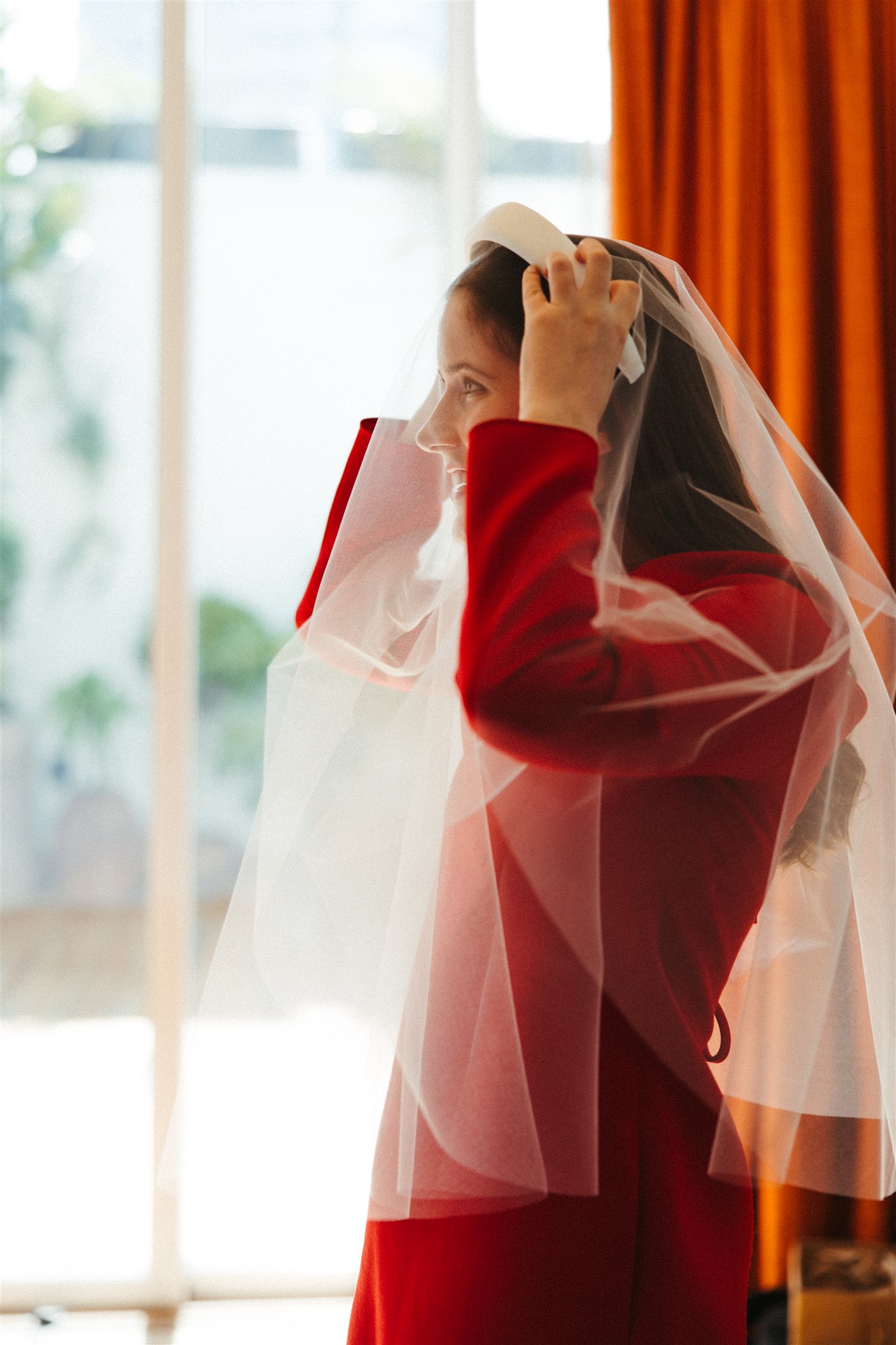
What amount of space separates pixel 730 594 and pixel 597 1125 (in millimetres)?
386

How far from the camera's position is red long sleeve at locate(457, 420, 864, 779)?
70cm

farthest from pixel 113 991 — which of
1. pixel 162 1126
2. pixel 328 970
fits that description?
pixel 328 970

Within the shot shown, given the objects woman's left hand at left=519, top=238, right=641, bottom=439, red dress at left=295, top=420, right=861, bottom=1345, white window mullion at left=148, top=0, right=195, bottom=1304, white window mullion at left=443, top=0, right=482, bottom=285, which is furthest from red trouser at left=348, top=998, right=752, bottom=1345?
white window mullion at left=443, top=0, right=482, bottom=285

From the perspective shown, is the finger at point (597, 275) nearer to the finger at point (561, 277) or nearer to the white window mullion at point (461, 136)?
the finger at point (561, 277)

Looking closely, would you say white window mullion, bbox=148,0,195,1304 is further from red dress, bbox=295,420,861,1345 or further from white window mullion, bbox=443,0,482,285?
red dress, bbox=295,420,861,1345

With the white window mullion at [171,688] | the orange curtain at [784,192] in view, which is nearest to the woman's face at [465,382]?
the orange curtain at [784,192]

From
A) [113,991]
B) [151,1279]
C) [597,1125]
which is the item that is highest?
[597,1125]

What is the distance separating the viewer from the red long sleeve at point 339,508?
1127mm

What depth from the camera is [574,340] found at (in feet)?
2.54

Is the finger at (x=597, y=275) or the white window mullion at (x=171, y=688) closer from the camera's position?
the finger at (x=597, y=275)

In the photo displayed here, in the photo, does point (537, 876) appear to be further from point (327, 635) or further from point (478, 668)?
point (327, 635)

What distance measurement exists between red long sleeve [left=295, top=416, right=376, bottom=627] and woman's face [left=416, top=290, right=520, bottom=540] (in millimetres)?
204

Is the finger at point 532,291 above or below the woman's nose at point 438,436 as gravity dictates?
above

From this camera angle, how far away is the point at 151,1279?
85.7 inches
